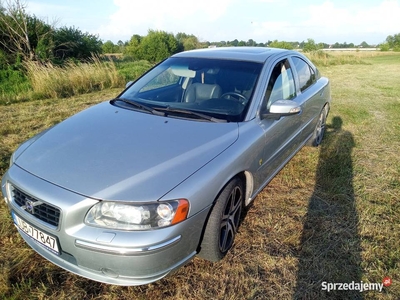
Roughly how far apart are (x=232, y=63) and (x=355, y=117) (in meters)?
4.49

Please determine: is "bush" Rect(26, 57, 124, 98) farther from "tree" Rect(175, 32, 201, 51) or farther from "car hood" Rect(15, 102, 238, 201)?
"tree" Rect(175, 32, 201, 51)

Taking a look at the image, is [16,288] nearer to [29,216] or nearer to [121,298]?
[29,216]

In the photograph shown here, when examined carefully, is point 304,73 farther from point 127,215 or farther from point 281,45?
point 281,45

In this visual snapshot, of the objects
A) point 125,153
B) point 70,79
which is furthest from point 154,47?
point 125,153

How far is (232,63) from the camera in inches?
116

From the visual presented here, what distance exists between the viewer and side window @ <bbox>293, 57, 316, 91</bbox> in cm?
362

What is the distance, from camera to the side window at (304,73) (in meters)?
3.62

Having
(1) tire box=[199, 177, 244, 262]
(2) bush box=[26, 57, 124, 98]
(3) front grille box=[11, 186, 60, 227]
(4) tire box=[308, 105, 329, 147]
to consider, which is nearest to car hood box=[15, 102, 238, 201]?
(3) front grille box=[11, 186, 60, 227]

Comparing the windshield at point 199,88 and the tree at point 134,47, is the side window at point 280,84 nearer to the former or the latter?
the windshield at point 199,88

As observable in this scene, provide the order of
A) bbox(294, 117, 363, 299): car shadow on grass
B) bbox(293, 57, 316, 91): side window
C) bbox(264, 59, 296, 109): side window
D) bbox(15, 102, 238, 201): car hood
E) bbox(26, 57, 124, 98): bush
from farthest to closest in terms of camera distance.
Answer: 1. bbox(26, 57, 124, 98): bush
2. bbox(293, 57, 316, 91): side window
3. bbox(264, 59, 296, 109): side window
4. bbox(294, 117, 363, 299): car shadow on grass
5. bbox(15, 102, 238, 201): car hood

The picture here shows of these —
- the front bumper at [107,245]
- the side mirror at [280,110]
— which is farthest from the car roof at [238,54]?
the front bumper at [107,245]

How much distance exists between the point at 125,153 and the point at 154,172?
12.7 inches

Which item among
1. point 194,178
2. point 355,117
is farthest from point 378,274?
point 355,117

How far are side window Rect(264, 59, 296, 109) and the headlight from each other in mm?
1539
